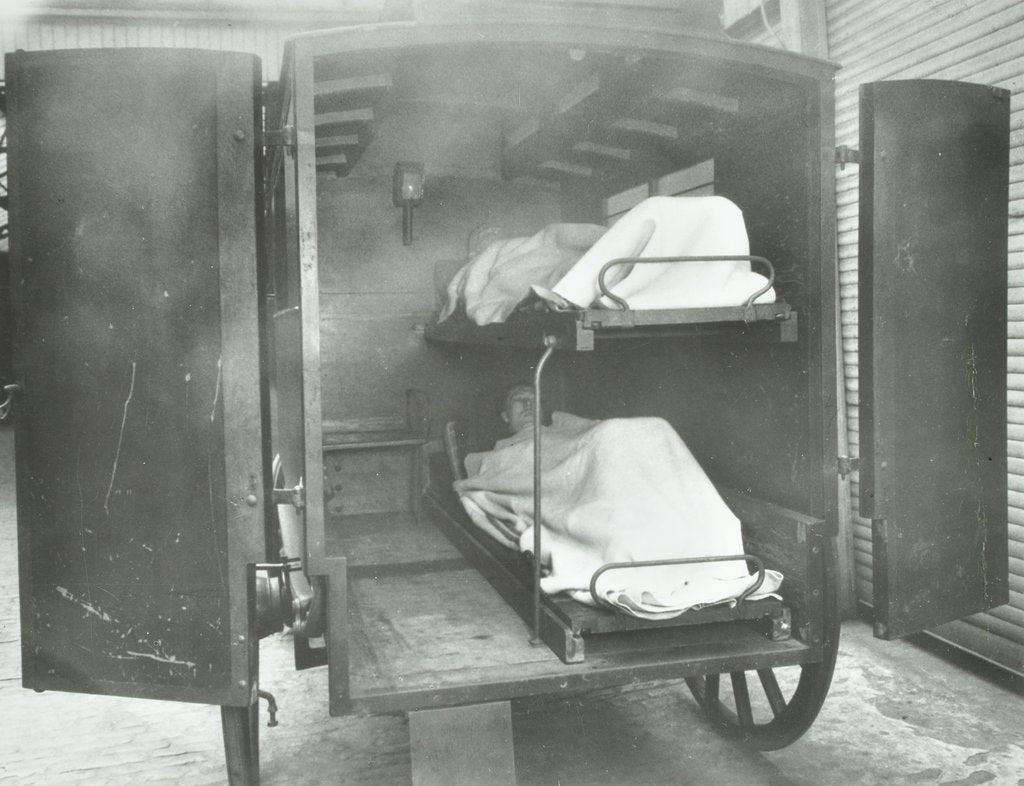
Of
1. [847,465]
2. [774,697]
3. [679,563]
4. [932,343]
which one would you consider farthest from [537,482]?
[774,697]

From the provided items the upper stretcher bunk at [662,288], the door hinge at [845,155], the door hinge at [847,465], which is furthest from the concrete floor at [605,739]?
the door hinge at [845,155]

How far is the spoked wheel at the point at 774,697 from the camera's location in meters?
3.07

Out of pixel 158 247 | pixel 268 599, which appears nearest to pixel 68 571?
pixel 268 599

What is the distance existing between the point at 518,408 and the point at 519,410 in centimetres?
1

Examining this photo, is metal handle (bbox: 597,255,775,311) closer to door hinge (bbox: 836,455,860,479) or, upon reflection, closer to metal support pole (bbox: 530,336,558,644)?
metal support pole (bbox: 530,336,558,644)

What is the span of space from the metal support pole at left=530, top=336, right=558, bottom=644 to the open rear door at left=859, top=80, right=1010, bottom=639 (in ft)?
3.23

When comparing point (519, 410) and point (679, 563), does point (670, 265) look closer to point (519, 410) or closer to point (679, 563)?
point (679, 563)

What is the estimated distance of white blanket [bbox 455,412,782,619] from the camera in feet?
10.1

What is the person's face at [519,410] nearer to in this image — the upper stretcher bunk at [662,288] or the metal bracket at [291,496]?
the upper stretcher bunk at [662,288]

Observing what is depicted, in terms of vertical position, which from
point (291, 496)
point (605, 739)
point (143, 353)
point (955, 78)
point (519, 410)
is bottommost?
point (605, 739)

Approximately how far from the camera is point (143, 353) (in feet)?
8.46

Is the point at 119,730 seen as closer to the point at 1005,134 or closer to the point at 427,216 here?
the point at 427,216

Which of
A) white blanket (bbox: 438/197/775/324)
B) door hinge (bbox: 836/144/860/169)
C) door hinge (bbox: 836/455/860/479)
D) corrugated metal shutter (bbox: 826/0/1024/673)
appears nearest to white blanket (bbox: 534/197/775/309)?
white blanket (bbox: 438/197/775/324)

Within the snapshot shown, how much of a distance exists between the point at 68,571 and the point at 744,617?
81.9 inches
